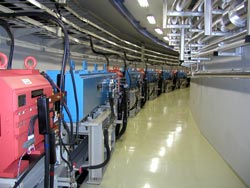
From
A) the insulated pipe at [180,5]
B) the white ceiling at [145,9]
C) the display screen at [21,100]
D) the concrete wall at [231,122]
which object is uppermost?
the white ceiling at [145,9]

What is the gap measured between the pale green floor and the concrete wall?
6.5 inches

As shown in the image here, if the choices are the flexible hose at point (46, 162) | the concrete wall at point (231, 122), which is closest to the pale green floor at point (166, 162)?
the concrete wall at point (231, 122)

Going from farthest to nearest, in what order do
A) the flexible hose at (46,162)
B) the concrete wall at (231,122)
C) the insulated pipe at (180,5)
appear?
the insulated pipe at (180,5), the concrete wall at (231,122), the flexible hose at (46,162)

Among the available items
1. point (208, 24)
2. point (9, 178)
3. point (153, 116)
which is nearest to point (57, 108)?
point (9, 178)

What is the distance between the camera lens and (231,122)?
3.03 m

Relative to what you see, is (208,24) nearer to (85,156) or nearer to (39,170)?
(39,170)

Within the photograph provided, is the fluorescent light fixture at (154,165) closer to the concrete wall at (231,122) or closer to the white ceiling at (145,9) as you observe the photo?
the concrete wall at (231,122)

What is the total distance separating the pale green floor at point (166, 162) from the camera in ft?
8.89

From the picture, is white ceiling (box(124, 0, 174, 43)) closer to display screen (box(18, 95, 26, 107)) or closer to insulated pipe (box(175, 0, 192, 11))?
insulated pipe (box(175, 0, 192, 11))

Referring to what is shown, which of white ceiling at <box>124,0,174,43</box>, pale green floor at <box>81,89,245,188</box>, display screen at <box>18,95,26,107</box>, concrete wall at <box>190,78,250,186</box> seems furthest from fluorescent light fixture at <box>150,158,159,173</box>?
white ceiling at <box>124,0,174,43</box>

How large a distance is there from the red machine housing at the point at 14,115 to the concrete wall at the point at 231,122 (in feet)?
7.14

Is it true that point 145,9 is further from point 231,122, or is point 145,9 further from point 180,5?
point 231,122

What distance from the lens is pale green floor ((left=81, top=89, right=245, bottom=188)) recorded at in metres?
2.71

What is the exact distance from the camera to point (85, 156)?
3.12 m
